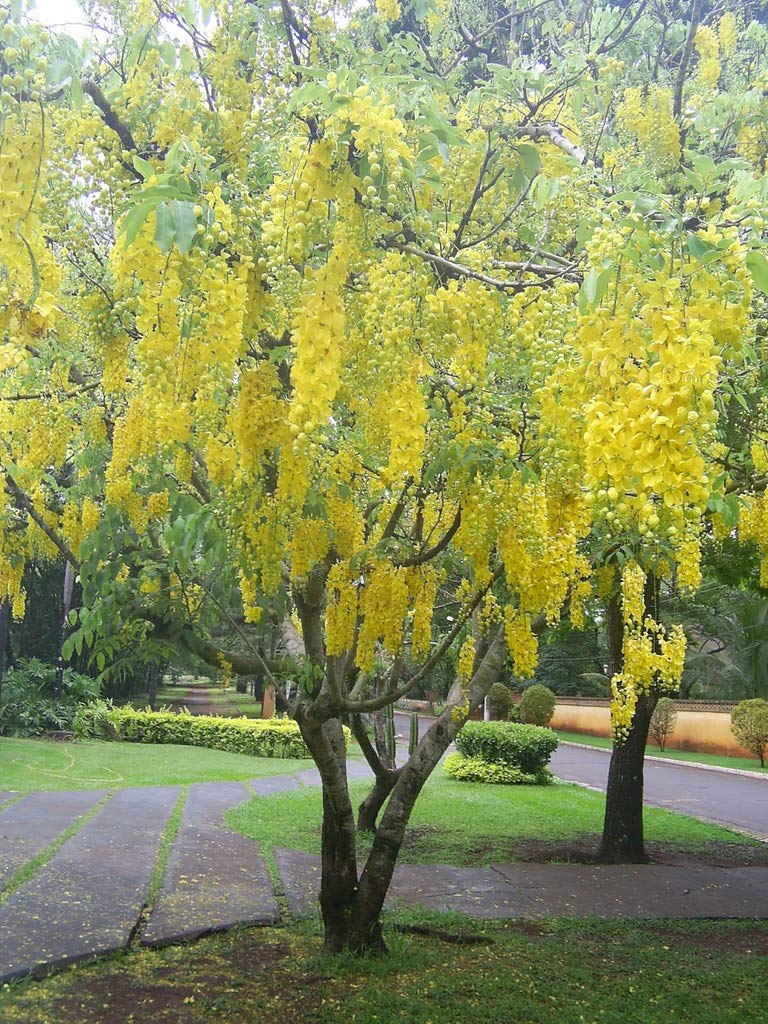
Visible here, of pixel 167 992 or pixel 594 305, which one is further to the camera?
pixel 167 992

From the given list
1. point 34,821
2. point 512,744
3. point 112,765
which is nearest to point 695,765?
point 512,744

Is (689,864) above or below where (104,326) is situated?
below

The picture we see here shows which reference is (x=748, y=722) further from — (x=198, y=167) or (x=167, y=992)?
(x=198, y=167)

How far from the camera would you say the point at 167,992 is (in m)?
3.52

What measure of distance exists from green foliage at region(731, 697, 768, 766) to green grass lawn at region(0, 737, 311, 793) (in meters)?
8.04

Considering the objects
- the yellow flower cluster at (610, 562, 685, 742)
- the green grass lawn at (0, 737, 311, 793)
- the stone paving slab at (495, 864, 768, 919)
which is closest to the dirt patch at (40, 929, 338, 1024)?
the stone paving slab at (495, 864, 768, 919)

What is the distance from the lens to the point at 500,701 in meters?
18.9

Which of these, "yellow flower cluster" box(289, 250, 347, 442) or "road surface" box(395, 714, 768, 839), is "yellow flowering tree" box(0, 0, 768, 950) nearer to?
"yellow flower cluster" box(289, 250, 347, 442)

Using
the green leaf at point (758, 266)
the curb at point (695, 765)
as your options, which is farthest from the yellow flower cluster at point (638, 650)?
the curb at point (695, 765)

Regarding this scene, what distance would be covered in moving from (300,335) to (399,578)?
1720 mm

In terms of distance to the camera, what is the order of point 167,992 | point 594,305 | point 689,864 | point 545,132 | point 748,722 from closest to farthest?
point 594,305, point 545,132, point 167,992, point 689,864, point 748,722

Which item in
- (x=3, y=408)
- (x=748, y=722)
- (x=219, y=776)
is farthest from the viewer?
(x=748, y=722)

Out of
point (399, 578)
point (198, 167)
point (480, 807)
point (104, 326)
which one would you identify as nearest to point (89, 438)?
point (104, 326)

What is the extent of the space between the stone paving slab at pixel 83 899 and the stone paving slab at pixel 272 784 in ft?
7.97
